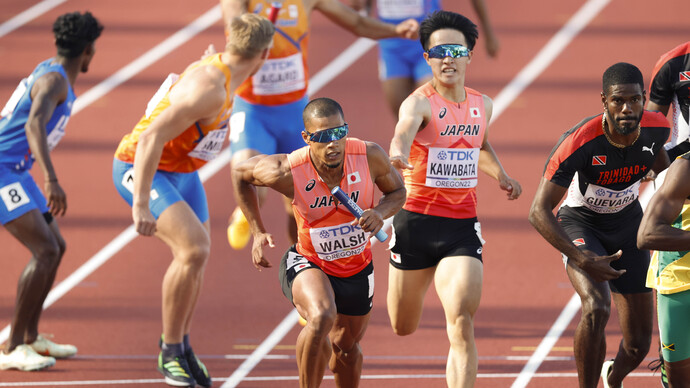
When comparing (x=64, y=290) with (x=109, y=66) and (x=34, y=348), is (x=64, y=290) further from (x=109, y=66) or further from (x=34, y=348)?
(x=109, y=66)

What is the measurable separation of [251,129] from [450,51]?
2104mm

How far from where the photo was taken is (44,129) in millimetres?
6797

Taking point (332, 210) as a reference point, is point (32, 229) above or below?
below

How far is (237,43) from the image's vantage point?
21.7 feet

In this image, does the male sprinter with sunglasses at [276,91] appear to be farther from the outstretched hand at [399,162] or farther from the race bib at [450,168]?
the outstretched hand at [399,162]

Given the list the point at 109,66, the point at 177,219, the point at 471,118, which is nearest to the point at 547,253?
the point at 471,118

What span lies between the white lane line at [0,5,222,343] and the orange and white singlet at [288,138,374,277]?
3.38 meters

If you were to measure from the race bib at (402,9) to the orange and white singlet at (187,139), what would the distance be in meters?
3.59

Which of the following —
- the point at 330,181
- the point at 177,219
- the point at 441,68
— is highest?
the point at 441,68

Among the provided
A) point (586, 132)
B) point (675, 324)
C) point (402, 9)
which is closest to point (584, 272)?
point (675, 324)

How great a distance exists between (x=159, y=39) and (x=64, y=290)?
5.79m

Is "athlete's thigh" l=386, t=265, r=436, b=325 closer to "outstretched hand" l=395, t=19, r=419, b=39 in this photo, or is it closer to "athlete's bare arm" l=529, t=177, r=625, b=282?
"athlete's bare arm" l=529, t=177, r=625, b=282

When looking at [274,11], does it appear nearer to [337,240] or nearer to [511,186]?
[511,186]

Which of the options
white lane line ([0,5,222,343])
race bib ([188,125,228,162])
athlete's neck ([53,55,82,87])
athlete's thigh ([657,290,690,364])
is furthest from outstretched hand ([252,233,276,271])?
white lane line ([0,5,222,343])
